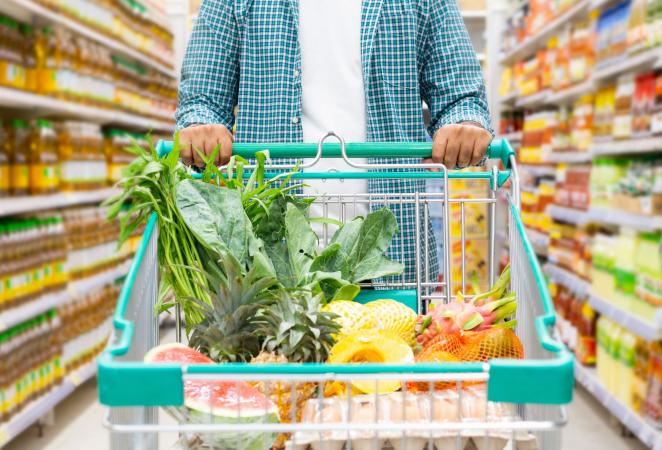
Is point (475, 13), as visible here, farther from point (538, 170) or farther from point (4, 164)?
point (4, 164)

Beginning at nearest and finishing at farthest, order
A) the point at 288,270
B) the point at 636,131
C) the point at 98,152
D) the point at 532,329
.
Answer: the point at 532,329 → the point at 288,270 → the point at 636,131 → the point at 98,152

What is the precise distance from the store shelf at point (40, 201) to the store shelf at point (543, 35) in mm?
2906

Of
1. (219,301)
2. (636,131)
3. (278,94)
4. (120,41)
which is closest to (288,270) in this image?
(219,301)

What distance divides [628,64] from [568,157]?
1.25 metres

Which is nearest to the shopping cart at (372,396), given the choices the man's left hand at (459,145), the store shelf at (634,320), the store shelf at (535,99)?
the man's left hand at (459,145)

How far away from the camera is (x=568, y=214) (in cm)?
472

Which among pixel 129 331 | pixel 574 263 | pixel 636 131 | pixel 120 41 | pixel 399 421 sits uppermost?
pixel 120 41

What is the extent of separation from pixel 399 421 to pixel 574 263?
163 inches

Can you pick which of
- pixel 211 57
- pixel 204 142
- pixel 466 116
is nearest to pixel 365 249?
pixel 204 142

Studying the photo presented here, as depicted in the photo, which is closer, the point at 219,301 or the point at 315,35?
the point at 219,301

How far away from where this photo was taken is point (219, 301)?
1039 mm

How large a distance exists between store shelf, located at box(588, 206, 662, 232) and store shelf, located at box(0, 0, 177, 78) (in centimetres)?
278

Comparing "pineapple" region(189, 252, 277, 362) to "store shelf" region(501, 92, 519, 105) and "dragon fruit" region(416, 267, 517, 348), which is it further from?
"store shelf" region(501, 92, 519, 105)

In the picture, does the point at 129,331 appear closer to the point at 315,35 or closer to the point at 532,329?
the point at 532,329
